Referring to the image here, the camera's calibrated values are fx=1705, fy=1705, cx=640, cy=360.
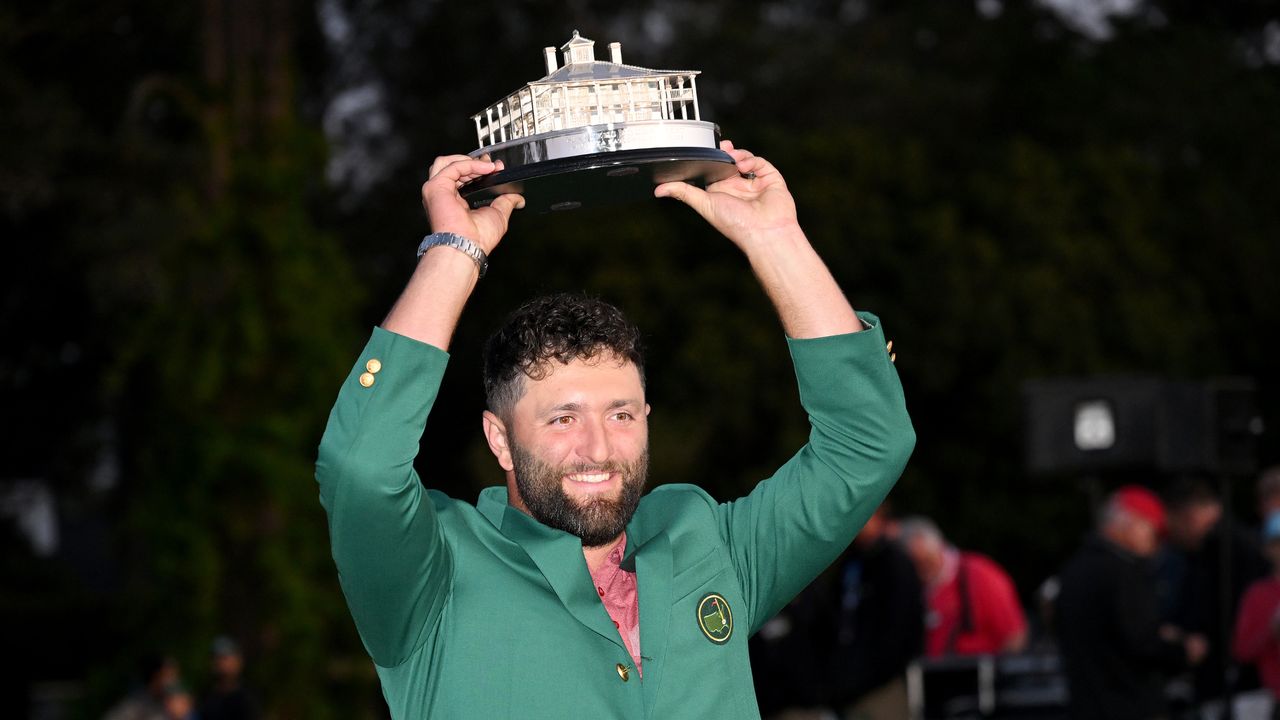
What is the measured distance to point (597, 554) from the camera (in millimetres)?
3078

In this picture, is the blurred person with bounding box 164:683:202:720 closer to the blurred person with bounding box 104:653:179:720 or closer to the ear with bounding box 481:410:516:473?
the blurred person with bounding box 104:653:179:720

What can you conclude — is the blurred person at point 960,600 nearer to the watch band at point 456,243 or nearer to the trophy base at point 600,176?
the trophy base at point 600,176

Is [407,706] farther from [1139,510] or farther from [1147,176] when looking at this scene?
[1147,176]

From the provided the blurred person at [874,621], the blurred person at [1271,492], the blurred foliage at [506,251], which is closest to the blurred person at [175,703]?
the blurred foliage at [506,251]

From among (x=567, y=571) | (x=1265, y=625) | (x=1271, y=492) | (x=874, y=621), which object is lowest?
(x=1265, y=625)

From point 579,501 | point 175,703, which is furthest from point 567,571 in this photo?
point 175,703

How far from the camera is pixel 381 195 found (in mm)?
23703

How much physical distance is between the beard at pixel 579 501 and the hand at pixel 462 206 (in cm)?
38

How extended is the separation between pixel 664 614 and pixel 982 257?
69.8ft

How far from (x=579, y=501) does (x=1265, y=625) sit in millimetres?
5926

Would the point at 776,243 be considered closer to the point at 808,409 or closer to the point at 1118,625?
the point at 808,409

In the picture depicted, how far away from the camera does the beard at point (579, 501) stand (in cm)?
292

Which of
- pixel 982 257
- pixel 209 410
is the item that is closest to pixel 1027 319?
pixel 982 257

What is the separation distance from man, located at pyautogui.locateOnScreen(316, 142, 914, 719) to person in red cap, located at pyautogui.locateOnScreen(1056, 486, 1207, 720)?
18.4 ft
